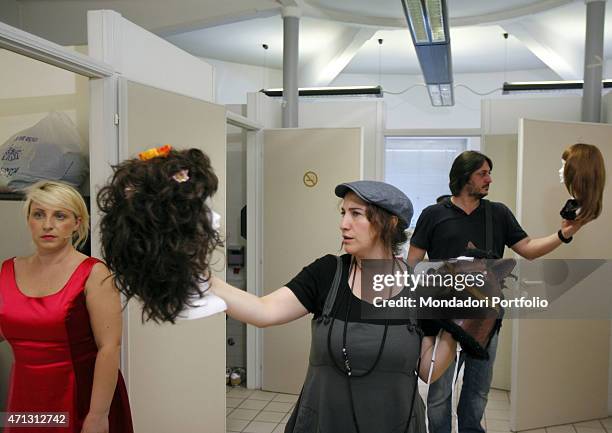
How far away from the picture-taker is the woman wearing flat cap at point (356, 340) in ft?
4.83

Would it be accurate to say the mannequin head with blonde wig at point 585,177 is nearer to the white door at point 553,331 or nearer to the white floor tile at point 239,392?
the white door at point 553,331

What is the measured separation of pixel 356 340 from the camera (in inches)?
58.6

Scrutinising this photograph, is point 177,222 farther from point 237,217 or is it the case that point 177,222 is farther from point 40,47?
point 237,217

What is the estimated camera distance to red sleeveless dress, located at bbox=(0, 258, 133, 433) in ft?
5.74

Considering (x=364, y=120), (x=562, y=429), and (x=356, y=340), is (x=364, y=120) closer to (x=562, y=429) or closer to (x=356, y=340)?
(x=562, y=429)

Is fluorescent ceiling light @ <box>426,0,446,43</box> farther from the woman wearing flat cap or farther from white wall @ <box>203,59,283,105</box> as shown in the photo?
white wall @ <box>203,59,283,105</box>

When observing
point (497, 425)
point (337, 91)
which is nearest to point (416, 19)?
point (337, 91)

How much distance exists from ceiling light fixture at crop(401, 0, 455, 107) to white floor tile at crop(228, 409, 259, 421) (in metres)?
3.06

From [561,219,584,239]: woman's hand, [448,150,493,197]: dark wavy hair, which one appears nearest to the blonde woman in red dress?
[448,150,493,197]: dark wavy hair

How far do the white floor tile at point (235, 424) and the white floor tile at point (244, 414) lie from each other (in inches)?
2.2

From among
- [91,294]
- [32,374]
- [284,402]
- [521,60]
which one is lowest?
[284,402]

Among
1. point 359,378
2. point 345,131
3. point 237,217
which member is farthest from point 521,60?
point 359,378

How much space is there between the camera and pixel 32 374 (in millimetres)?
1781

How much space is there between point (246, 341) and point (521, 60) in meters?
5.24
